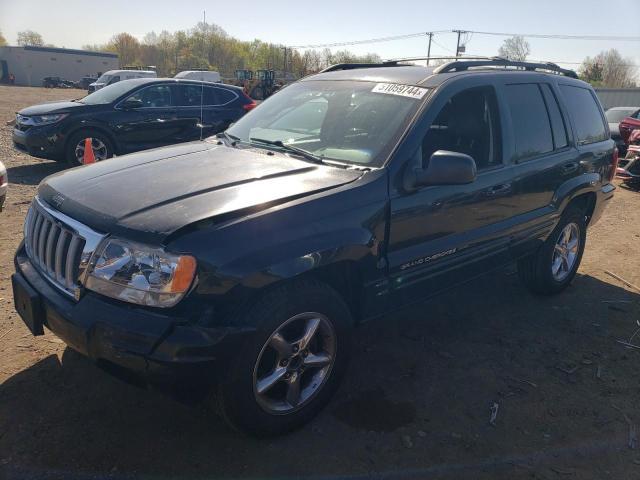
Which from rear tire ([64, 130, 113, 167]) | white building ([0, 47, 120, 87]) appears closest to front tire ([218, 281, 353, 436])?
rear tire ([64, 130, 113, 167])

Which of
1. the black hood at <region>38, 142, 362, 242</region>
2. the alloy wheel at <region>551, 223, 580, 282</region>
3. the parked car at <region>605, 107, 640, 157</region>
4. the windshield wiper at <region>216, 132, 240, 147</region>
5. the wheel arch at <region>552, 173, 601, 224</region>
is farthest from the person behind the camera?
the parked car at <region>605, 107, 640, 157</region>

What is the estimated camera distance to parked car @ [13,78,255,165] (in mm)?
8898

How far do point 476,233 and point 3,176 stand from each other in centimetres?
451

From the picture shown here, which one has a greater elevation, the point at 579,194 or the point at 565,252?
the point at 579,194

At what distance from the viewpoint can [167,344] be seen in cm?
224

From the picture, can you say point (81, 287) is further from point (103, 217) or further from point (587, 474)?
point (587, 474)

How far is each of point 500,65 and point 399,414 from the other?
2886mm

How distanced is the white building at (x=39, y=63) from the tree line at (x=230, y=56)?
10432mm

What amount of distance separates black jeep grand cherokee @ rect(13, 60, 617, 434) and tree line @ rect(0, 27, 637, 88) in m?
65.3

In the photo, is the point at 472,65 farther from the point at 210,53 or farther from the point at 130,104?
the point at 210,53

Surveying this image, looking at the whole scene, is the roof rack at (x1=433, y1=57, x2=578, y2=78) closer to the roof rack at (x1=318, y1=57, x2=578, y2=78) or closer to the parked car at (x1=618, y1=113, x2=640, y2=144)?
the roof rack at (x1=318, y1=57, x2=578, y2=78)

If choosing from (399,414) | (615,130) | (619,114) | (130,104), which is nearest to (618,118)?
(619,114)

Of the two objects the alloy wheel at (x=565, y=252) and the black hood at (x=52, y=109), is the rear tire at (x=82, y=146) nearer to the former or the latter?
the black hood at (x=52, y=109)

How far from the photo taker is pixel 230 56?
90062mm
